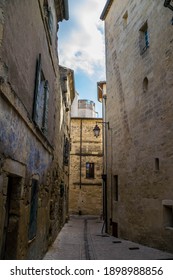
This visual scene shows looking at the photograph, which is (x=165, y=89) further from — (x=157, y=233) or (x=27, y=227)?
(x=27, y=227)

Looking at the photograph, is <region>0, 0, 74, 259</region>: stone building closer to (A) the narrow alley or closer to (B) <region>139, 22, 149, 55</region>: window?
(A) the narrow alley

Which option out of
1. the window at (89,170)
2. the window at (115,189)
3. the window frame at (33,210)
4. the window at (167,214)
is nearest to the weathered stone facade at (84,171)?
the window at (89,170)

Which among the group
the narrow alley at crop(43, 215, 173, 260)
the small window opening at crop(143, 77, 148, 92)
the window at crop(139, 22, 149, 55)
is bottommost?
the narrow alley at crop(43, 215, 173, 260)

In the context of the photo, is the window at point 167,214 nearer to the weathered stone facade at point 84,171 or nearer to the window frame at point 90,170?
the weathered stone facade at point 84,171

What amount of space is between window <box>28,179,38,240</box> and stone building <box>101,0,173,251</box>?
3.64 meters

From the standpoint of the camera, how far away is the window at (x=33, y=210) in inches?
186

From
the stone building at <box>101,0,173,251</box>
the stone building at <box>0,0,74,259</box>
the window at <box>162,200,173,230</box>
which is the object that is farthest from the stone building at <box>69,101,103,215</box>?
the stone building at <box>0,0,74,259</box>

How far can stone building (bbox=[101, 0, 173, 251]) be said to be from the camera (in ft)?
23.5

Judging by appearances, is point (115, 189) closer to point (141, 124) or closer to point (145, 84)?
point (141, 124)

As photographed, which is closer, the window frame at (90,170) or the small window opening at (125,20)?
the small window opening at (125,20)

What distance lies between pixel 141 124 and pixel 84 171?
12.8 meters

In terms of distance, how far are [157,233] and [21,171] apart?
4944 millimetres

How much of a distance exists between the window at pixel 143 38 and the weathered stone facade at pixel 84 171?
12.9 meters

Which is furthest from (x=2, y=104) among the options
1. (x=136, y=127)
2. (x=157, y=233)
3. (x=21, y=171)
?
(x=136, y=127)
